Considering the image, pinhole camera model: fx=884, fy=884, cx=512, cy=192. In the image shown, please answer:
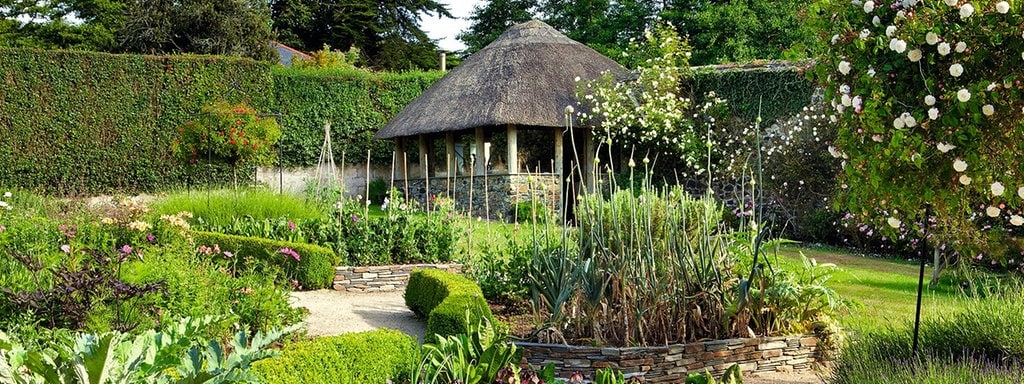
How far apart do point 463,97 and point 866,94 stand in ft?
40.4

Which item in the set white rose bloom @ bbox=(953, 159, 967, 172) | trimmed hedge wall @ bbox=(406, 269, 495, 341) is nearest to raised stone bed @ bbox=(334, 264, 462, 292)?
trimmed hedge wall @ bbox=(406, 269, 495, 341)

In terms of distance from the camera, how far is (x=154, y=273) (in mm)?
5176

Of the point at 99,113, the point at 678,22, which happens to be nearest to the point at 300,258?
the point at 99,113

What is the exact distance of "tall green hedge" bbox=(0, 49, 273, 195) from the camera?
1470 cm

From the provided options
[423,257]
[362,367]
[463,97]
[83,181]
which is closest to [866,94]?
[362,367]

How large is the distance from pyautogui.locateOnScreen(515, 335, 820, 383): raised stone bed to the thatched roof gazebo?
9.35 m

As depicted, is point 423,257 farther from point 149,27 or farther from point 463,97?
point 149,27

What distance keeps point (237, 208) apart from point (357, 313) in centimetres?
378

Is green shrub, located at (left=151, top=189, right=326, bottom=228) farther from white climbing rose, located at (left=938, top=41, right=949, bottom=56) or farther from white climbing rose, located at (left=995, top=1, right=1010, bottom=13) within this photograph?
white climbing rose, located at (left=995, top=1, right=1010, bottom=13)

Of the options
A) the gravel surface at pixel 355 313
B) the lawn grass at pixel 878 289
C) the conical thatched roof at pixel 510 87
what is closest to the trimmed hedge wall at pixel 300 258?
the gravel surface at pixel 355 313

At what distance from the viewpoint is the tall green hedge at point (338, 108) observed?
17.1 metres

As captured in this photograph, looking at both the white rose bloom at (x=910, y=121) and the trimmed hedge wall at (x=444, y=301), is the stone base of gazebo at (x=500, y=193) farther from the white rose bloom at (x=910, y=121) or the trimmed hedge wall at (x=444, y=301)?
the white rose bloom at (x=910, y=121)

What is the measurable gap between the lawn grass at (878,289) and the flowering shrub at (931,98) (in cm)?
111

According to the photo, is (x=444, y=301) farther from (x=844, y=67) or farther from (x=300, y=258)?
(x=300, y=258)
